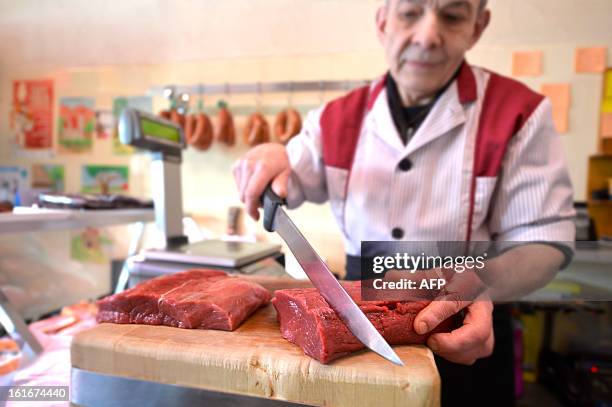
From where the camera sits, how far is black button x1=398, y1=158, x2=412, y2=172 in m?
0.71

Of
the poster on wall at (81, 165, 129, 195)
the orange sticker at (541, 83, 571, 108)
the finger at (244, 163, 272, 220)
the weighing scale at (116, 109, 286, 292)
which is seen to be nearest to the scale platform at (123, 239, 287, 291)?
the weighing scale at (116, 109, 286, 292)

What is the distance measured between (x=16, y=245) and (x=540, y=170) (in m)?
1.15

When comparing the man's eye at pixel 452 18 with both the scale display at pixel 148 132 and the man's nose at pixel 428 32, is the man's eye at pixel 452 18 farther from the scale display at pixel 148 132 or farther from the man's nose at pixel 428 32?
the scale display at pixel 148 132

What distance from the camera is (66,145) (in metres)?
1.68

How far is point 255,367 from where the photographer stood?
429 millimetres

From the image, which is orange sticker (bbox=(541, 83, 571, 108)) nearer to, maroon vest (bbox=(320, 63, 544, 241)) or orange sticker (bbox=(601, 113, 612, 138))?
orange sticker (bbox=(601, 113, 612, 138))

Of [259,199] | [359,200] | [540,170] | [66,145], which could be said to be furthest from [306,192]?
[66,145]

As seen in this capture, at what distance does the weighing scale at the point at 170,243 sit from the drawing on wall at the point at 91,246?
0.27 meters

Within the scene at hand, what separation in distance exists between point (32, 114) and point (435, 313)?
5.56ft

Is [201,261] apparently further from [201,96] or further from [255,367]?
[201,96]

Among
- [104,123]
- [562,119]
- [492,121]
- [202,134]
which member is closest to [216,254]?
[492,121]

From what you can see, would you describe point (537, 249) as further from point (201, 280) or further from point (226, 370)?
point (201, 280)

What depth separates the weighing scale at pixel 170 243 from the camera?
768mm

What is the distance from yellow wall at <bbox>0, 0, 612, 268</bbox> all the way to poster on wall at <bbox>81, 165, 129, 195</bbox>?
0.24 m
